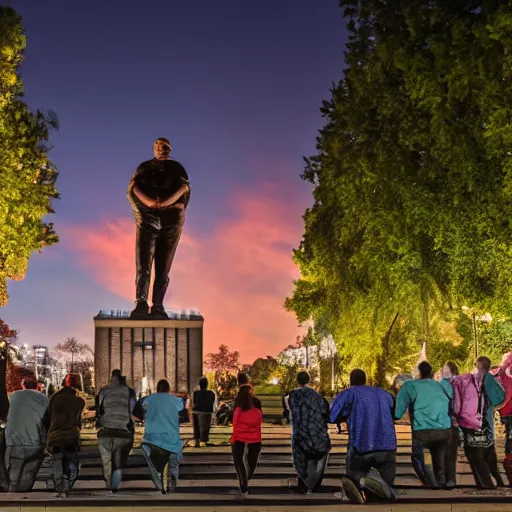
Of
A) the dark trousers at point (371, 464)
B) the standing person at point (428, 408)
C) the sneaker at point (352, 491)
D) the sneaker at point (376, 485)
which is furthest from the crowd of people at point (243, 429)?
the sneaker at point (352, 491)

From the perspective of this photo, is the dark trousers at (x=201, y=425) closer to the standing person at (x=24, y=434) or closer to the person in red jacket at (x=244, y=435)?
the person in red jacket at (x=244, y=435)

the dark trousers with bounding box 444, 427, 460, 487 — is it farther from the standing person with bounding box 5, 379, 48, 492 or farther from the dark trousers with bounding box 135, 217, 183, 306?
the dark trousers with bounding box 135, 217, 183, 306

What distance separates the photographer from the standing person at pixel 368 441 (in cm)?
1012

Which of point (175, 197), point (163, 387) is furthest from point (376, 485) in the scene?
point (175, 197)

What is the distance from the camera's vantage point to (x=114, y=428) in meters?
11.7

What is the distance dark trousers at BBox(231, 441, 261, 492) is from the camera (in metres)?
11.9

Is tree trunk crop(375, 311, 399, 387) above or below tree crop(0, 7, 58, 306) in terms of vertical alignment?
below

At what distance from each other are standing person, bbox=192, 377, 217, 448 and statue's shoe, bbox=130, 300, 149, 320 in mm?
3244

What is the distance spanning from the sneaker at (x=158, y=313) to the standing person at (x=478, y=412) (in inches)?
396

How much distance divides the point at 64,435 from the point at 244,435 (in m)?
2.27

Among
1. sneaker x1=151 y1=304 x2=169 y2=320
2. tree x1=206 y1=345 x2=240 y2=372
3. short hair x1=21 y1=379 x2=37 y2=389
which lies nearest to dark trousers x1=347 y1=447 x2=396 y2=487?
short hair x1=21 y1=379 x2=37 y2=389

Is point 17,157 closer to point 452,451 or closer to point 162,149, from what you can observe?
point 162,149

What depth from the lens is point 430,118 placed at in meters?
23.1

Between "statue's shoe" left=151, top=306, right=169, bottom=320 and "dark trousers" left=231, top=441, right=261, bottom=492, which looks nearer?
"dark trousers" left=231, top=441, right=261, bottom=492
